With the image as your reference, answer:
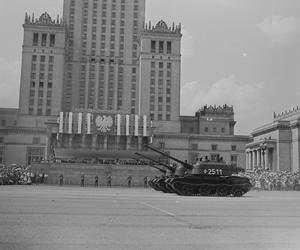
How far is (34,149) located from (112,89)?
2626cm

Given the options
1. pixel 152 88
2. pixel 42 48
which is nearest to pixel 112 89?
pixel 152 88

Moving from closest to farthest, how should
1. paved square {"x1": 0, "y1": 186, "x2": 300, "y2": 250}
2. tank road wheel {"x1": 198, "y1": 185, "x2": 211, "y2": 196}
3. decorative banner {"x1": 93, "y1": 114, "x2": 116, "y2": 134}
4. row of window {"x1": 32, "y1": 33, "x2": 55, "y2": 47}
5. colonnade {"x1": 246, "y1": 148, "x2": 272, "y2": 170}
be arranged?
paved square {"x1": 0, "y1": 186, "x2": 300, "y2": 250}, tank road wheel {"x1": 198, "y1": 185, "x2": 211, "y2": 196}, decorative banner {"x1": 93, "y1": 114, "x2": 116, "y2": 134}, colonnade {"x1": 246, "y1": 148, "x2": 272, "y2": 170}, row of window {"x1": 32, "y1": 33, "x2": 55, "y2": 47}

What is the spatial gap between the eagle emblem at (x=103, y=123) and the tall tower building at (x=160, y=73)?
60.0 feet

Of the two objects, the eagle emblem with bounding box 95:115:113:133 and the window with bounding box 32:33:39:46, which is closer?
the eagle emblem with bounding box 95:115:113:133

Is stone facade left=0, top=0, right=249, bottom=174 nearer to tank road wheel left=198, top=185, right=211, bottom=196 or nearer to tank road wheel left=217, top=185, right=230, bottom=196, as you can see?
tank road wheel left=198, top=185, right=211, bottom=196

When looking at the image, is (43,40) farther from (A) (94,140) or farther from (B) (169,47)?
(A) (94,140)

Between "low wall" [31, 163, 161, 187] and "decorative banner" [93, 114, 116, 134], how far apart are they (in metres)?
26.8

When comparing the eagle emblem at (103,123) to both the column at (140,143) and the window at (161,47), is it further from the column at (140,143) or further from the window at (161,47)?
the window at (161,47)

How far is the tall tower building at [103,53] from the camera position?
115188mm

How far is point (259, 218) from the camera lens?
14.2 metres

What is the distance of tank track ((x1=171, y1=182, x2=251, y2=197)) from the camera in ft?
99.0

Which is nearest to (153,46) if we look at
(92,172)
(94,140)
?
(94,140)

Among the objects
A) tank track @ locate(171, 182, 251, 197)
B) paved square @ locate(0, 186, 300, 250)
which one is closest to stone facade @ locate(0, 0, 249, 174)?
tank track @ locate(171, 182, 251, 197)

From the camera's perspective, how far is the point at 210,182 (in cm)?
3059
